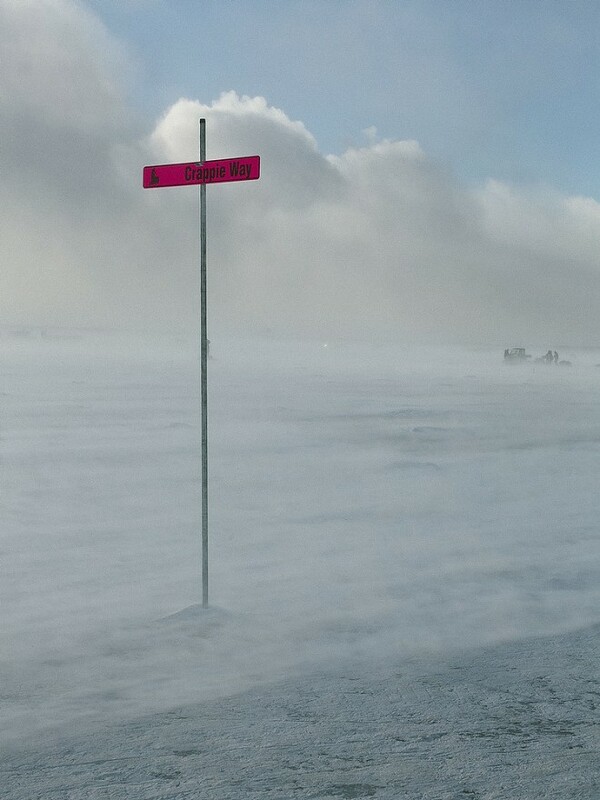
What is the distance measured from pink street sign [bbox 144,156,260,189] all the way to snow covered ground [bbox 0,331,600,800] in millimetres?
3113

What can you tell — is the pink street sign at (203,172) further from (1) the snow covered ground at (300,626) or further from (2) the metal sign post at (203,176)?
(1) the snow covered ground at (300,626)

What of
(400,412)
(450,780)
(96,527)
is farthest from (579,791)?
(400,412)

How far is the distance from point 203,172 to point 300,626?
3.31m

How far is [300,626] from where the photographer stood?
538 centimetres

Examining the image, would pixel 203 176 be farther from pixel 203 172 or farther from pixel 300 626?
pixel 300 626

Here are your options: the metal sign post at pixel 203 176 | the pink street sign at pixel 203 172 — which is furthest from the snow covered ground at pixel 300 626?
the pink street sign at pixel 203 172

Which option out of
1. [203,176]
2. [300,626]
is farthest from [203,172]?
[300,626]

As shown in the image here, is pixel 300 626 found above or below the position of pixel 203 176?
below

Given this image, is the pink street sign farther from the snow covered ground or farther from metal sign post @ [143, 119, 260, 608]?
the snow covered ground

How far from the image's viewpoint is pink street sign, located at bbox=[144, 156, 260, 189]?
16.7 feet

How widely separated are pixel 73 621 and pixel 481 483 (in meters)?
7.85

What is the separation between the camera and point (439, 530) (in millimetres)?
8695

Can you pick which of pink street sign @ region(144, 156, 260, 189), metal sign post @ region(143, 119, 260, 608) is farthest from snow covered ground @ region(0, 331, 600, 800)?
pink street sign @ region(144, 156, 260, 189)

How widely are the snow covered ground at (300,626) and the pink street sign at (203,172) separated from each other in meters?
3.11
